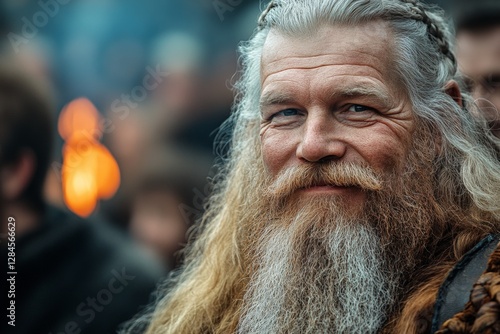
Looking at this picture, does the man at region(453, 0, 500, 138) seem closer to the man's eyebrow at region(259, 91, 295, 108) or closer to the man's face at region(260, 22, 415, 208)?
the man's face at region(260, 22, 415, 208)

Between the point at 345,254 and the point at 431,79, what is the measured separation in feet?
2.88

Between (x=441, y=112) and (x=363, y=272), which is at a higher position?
(x=441, y=112)

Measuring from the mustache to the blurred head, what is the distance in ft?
7.06

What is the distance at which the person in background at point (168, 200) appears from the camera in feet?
14.6

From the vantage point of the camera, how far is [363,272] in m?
2.66

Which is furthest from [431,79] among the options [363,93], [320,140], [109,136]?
[109,136]

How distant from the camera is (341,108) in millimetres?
2863

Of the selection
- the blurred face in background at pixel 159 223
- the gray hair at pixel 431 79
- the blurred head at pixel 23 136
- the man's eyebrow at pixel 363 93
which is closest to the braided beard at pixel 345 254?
the gray hair at pixel 431 79

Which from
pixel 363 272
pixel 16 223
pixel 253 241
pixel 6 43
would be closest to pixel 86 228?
pixel 16 223

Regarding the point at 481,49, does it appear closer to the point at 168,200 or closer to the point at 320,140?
the point at 320,140

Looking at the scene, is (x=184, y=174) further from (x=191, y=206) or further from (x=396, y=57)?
(x=396, y=57)

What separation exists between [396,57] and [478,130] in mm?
559

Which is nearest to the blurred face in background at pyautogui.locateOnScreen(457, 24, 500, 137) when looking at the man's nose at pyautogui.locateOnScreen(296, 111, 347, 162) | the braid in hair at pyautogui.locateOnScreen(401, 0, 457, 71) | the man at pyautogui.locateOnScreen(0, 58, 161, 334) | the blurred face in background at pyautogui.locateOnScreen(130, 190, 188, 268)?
the braid in hair at pyautogui.locateOnScreen(401, 0, 457, 71)

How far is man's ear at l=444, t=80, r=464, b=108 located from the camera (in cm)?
314
